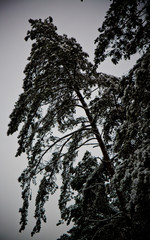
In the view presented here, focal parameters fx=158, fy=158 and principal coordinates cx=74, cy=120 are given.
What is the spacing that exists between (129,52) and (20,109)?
407 cm

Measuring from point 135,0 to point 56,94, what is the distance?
13.1 feet

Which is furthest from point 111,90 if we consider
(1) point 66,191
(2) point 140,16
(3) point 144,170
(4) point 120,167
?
(1) point 66,191

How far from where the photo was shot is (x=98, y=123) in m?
5.23

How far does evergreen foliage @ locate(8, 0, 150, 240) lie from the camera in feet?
8.13

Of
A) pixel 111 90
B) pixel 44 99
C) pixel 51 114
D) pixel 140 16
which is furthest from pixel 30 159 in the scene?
pixel 140 16

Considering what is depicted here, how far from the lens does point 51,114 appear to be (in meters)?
5.75

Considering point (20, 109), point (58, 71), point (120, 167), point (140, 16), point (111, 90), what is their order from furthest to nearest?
point (58, 71) < point (20, 109) < point (111, 90) < point (140, 16) < point (120, 167)

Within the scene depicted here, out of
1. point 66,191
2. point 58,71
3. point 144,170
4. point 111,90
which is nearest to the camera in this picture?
point 144,170

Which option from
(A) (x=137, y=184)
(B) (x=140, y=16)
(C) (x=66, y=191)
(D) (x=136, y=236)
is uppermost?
(B) (x=140, y=16)

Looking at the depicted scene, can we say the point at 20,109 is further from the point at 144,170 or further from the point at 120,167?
the point at 144,170

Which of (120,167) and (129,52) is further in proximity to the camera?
(129,52)

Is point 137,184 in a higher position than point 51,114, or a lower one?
lower

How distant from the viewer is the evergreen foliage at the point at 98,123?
8.13ft

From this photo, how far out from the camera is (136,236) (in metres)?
3.74
